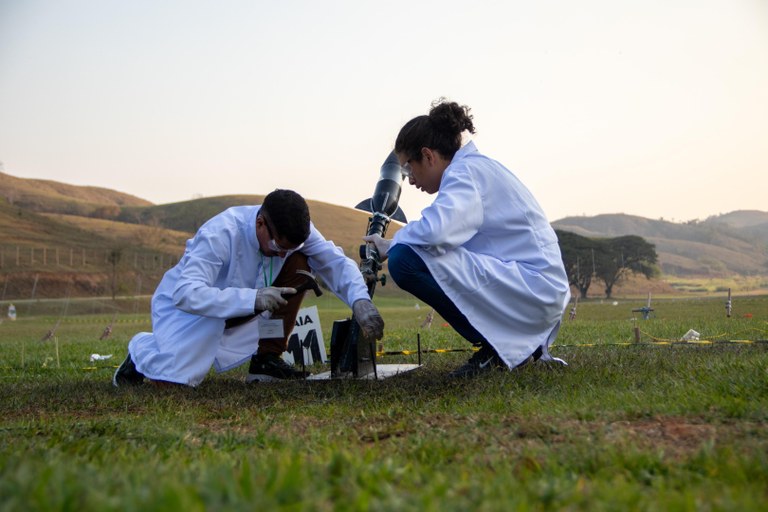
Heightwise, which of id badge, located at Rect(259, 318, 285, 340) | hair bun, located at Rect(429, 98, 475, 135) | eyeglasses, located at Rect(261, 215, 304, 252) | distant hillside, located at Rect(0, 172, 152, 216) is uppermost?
distant hillside, located at Rect(0, 172, 152, 216)

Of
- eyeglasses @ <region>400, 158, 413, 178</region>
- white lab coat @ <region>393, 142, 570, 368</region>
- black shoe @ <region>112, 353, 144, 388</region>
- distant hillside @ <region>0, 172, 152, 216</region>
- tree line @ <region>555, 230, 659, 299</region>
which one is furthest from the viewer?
distant hillside @ <region>0, 172, 152, 216</region>

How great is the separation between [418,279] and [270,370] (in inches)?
70.2

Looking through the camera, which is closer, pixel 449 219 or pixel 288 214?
pixel 449 219

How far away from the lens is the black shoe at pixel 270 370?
6.18 m

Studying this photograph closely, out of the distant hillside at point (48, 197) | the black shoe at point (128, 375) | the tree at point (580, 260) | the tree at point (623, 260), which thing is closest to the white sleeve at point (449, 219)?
the black shoe at point (128, 375)

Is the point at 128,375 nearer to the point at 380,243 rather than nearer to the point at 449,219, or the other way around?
the point at 380,243

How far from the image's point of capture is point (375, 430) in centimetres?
358

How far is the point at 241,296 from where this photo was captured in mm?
5316

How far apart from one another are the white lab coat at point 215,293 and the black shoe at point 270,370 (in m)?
0.14

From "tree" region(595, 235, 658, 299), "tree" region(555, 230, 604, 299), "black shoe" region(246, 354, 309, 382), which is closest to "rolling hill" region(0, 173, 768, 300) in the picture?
"tree" region(555, 230, 604, 299)

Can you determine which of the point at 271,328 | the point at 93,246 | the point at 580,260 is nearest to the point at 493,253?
the point at 271,328

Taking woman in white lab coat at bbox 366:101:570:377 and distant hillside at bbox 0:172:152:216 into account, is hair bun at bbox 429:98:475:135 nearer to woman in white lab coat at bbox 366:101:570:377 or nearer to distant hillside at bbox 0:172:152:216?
woman in white lab coat at bbox 366:101:570:377

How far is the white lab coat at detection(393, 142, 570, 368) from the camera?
4.91 metres

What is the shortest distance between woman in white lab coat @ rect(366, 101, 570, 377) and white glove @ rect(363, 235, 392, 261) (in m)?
0.01
